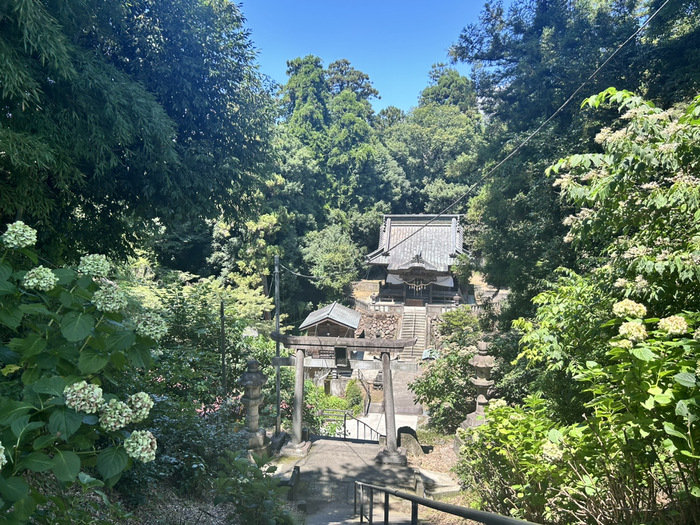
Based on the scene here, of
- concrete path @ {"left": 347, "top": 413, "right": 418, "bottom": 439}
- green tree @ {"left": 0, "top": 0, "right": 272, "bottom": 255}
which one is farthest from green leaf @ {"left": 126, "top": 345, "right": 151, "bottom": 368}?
concrete path @ {"left": 347, "top": 413, "right": 418, "bottom": 439}

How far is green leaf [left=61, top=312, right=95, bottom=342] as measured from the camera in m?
1.36

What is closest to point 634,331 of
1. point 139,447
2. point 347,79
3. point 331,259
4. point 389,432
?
point 139,447

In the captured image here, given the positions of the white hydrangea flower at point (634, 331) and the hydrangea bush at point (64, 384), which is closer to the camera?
the hydrangea bush at point (64, 384)

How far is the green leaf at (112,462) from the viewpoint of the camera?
130 centimetres

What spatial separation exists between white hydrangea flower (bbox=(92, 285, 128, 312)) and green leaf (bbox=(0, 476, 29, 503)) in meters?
0.55

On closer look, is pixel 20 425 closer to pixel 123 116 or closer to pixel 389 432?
pixel 123 116

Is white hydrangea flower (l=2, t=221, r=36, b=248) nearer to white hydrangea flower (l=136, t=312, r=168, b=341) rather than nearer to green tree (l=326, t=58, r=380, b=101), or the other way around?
white hydrangea flower (l=136, t=312, r=168, b=341)

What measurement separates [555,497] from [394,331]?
17259 millimetres

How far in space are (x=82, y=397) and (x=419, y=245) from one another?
76.3 ft

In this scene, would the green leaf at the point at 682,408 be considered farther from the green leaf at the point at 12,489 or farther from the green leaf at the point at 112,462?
the green leaf at the point at 12,489

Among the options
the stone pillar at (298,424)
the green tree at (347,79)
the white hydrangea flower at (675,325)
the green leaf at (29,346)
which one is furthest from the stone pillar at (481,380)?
the green tree at (347,79)

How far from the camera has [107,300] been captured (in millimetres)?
1491

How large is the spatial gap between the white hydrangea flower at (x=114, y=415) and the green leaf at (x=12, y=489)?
0.23 m

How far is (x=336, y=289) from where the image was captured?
22.6m
